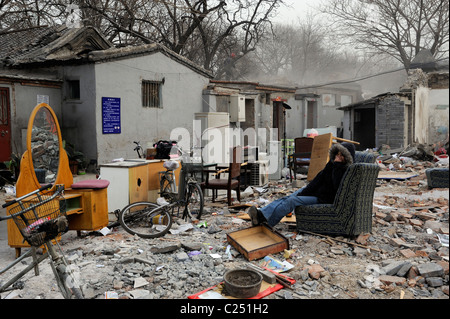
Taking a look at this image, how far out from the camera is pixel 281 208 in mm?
5609

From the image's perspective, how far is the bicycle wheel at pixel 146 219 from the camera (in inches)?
238

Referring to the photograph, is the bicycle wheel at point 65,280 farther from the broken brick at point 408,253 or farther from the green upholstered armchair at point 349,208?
the broken brick at point 408,253

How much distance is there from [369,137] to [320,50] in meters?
22.3

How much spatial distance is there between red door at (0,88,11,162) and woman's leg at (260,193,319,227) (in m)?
8.69

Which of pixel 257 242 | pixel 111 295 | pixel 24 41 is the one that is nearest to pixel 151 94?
pixel 24 41

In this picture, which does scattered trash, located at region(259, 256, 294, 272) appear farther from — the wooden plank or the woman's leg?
the wooden plank

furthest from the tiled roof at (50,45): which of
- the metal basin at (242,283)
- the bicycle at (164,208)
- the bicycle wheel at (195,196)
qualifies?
the metal basin at (242,283)

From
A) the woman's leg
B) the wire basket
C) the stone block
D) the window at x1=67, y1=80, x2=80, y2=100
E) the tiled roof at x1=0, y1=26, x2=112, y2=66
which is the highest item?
the tiled roof at x1=0, y1=26, x2=112, y2=66

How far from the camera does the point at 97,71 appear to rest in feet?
39.3

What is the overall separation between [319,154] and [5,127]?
8.60m

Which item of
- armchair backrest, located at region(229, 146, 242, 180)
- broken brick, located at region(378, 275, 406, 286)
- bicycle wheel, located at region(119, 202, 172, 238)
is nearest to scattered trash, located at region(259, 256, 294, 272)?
broken brick, located at region(378, 275, 406, 286)

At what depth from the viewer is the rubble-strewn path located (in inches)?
158

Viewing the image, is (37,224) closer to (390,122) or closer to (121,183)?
(121,183)
